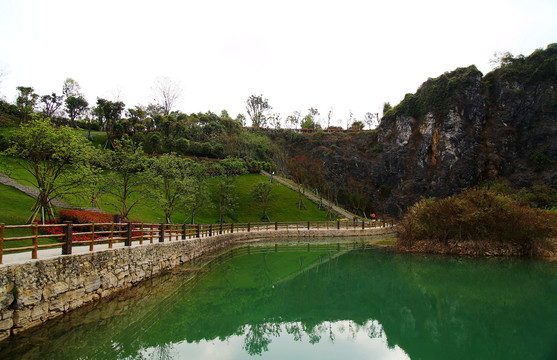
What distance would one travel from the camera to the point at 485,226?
2175 cm

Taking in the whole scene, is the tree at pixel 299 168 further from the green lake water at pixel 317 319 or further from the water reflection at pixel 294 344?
the water reflection at pixel 294 344

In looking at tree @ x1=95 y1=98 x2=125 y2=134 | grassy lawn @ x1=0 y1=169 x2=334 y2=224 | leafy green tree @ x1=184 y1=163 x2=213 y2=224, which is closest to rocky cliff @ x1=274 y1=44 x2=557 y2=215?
grassy lawn @ x1=0 y1=169 x2=334 y2=224

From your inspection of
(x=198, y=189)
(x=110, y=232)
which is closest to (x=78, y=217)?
(x=110, y=232)

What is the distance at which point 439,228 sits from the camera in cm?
2330

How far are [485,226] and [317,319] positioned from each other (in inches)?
670

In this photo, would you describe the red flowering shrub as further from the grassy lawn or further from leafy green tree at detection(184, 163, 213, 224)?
A: leafy green tree at detection(184, 163, 213, 224)

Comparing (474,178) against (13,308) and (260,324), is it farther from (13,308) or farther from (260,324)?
(13,308)

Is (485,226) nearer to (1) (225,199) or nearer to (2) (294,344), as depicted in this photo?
(2) (294,344)

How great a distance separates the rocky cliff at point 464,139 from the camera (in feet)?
201

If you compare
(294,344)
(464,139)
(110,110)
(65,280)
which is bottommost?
(294,344)

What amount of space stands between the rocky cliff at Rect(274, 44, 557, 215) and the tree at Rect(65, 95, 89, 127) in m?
48.9

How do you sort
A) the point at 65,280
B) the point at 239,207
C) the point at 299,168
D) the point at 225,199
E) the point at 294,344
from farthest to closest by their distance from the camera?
the point at 299,168, the point at 239,207, the point at 225,199, the point at 65,280, the point at 294,344

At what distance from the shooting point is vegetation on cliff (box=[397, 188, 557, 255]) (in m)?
20.8

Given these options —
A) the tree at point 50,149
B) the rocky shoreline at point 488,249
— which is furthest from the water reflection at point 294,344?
the tree at point 50,149
